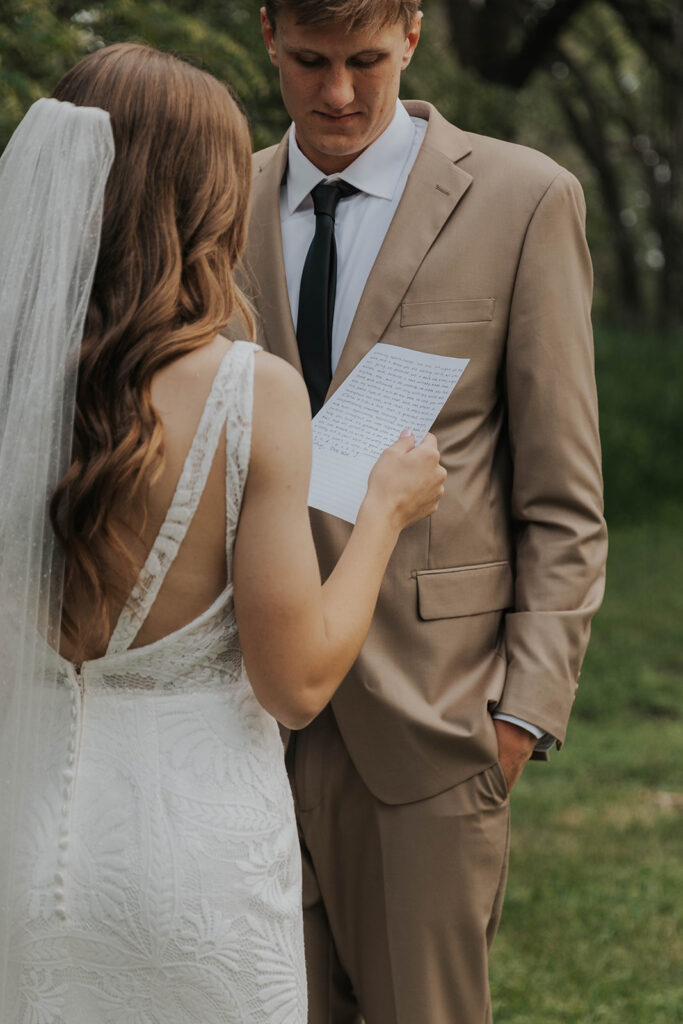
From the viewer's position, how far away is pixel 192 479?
5.49 ft

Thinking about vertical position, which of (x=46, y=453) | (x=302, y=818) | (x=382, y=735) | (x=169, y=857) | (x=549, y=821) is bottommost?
(x=549, y=821)

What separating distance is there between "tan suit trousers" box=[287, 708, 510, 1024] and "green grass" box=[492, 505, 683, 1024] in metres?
1.35

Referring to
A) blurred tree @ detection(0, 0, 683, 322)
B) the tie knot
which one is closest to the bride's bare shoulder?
blurred tree @ detection(0, 0, 683, 322)

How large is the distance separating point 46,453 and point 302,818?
1101 mm

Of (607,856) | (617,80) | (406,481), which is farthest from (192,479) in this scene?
(617,80)

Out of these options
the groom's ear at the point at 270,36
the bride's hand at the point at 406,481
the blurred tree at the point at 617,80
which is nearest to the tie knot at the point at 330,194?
the groom's ear at the point at 270,36

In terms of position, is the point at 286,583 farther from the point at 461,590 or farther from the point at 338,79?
the point at 338,79

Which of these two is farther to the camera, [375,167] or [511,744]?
[375,167]

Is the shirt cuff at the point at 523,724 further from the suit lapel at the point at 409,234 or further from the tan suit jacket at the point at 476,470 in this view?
the suit lapel at the point at 409,234

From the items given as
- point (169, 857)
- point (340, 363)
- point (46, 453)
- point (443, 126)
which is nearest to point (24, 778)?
→ point (169, 857)

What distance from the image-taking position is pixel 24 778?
5.96 feet

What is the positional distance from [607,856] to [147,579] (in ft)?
12.0

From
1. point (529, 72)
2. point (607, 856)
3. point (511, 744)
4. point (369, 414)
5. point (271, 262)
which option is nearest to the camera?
point (369, 414)

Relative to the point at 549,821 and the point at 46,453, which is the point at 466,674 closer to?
the point at 46,453
